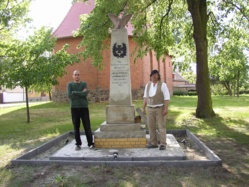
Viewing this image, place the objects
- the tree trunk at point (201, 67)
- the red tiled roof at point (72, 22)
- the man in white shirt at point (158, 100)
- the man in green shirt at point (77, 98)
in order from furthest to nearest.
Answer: the red tiled roof at point (72, 22) < the tree trunk at point (201, 67) < the man in green shirt at point (77, 98) < the man in white shirt at point (158, 100)

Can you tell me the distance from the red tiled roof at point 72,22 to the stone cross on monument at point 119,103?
60.1 ft

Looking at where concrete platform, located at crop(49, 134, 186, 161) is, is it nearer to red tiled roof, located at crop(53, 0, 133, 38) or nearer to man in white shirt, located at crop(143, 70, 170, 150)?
man in white shirt, located at crop(143, 70, 170, 150)

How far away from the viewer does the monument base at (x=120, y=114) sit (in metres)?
7.60

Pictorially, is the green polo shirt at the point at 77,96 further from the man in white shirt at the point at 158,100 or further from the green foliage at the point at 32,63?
the green foliage at the point at 32,63

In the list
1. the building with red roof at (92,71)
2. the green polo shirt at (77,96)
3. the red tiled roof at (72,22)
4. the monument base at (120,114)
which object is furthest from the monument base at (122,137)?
the red tiled roof at (72,22)

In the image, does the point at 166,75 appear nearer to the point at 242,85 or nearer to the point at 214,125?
the point at 214,125

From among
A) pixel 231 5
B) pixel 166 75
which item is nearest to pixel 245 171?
pixel 231 5

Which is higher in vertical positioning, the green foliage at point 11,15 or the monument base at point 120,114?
the green foliage at point 11,15

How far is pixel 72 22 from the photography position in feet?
89.2

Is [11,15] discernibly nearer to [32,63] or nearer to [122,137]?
[32,63]

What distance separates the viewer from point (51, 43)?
13914 millimetres

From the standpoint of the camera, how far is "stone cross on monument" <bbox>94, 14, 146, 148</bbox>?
7.41 metres

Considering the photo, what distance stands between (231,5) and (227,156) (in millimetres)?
11799

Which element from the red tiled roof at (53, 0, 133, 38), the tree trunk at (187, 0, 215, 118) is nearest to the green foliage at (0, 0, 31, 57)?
the red tiled roof at (53, 0, 133, 38)
